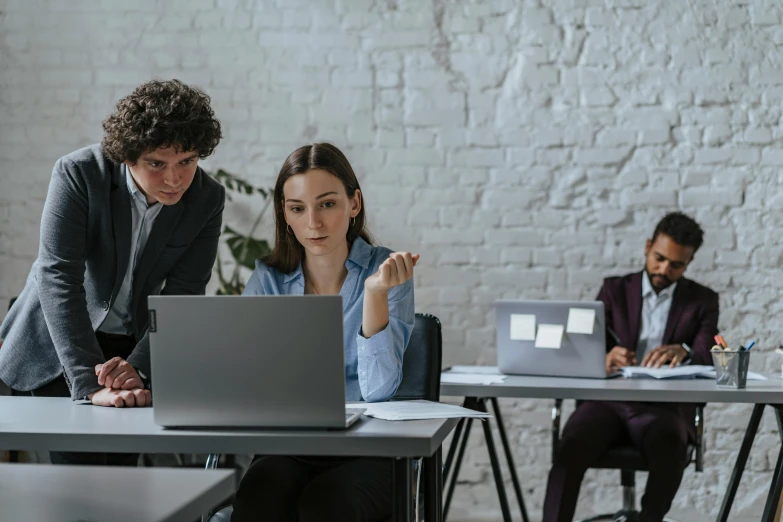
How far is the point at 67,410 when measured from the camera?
6.01ft

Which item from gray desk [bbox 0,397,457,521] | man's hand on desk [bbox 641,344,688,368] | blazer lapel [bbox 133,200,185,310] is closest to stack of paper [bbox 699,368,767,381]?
man's hand on desk [bbox 641,344,688,368]

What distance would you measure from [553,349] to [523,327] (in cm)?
12

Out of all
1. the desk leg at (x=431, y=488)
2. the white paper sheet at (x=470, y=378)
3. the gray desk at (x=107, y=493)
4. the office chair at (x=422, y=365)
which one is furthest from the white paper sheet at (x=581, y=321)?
the gray desk at (x=107, y=493)

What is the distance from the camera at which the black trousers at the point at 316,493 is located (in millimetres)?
1734

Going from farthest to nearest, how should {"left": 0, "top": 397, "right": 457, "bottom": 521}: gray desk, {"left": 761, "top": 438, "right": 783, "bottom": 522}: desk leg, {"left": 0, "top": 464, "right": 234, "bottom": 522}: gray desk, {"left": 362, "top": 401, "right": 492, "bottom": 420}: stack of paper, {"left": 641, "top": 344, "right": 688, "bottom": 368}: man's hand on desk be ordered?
{"left": 641, "top": 344, "right": 688, "bottom": 368}: man's hand on desk
{"left": 761, "top": 438, "right": 783, "bottom": 522}: desk leg
{"left": 362, "top": 401, "right": 492, "bottom": 420}: stack of paper
{"left": 0, "top": 397, "right": 457, "bottom": 521}: gray desk
{"left": 0, "top": 464, "right": 234, "bottom": 522}: gray desk

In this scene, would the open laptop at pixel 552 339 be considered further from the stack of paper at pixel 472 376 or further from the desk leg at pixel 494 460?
the desk leg at pixel 494 460

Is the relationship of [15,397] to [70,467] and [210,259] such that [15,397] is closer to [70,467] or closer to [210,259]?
[210,259]

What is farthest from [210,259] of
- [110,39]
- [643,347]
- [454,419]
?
[110,39]

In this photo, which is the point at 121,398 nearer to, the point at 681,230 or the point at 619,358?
the point at 619,358

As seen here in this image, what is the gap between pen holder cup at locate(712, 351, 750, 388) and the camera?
2588mm

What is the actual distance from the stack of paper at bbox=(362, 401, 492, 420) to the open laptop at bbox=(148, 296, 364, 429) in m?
0.17

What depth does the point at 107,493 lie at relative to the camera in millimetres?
1075

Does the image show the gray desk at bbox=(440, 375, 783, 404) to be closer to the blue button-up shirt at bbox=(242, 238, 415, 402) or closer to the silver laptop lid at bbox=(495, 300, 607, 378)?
the silver laptop lid at bbox=(495, 300, 607, 378)

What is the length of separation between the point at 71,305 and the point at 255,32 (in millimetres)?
2477
